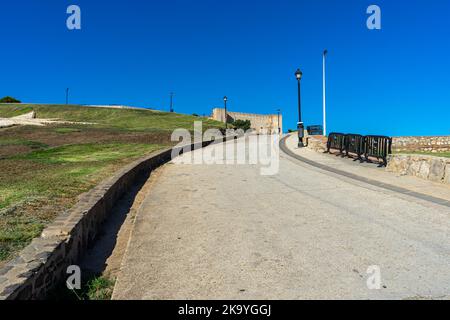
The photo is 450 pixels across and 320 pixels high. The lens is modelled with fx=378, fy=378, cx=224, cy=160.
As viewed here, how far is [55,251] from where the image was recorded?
153 inches

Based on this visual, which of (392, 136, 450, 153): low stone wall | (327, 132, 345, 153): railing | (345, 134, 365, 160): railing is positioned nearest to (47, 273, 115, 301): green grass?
(345, 134, 365, 160): railing

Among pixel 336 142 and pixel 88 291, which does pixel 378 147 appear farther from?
pixel 88 291

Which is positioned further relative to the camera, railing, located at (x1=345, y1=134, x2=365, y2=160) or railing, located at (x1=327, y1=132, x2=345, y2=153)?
railing, located at (x1=327, y1=132, x2=345, y2=153)

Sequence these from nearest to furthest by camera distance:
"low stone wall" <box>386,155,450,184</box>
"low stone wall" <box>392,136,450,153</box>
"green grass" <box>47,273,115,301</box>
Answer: "green grass" <box>47,273,115,301</box> → "low stone wall" <box>386,155,450,184</box> → "low stone wall" <box>392,136,450,153</box>

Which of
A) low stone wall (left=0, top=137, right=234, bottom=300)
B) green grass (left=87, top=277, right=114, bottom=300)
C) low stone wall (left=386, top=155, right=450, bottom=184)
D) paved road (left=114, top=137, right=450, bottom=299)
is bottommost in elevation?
green grass (left=87, top=277, right=114, bottom=300)

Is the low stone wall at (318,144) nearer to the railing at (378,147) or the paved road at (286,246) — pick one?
the railing at (378,147)

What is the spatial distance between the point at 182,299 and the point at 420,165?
8.90m

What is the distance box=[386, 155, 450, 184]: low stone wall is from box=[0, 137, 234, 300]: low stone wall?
25.8 ft

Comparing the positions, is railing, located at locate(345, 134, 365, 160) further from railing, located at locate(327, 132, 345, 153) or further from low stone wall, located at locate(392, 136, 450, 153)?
low stone wall, located at locate(392, 136, 450, 153)

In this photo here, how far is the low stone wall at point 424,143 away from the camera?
34031 millimetres

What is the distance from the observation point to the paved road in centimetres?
378

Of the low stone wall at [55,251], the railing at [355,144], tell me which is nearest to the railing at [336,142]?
the railing at [355,144]

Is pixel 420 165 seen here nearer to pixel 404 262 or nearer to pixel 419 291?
pixel 404 262

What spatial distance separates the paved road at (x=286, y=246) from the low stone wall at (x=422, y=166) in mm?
1839
